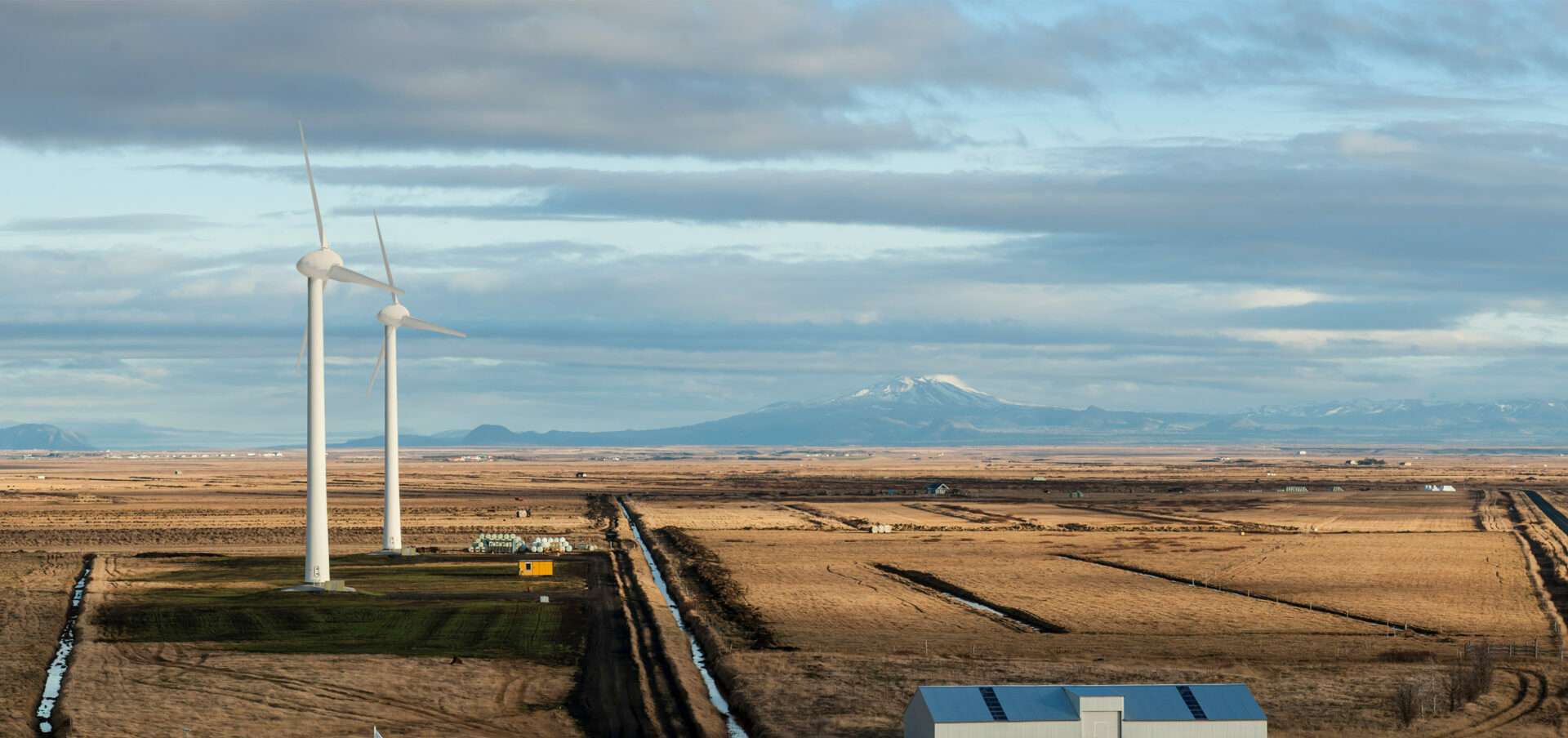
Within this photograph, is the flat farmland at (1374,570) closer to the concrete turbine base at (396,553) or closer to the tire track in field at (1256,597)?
the tire track in field at (1256,597)

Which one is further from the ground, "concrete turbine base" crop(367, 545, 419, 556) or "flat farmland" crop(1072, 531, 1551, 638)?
"concrete turbine base" crop(367, 545, 419, 556)

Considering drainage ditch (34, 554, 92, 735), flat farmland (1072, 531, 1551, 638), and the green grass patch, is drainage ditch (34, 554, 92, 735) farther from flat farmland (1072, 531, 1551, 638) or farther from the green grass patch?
flat farmland (1072, 531, 1551, 638)

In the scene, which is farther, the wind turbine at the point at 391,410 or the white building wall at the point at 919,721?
the wind turbine at the point at 391,410

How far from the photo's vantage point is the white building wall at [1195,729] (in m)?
41.7

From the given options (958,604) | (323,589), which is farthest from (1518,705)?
(323,589)

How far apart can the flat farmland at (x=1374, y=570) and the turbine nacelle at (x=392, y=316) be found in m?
54.8

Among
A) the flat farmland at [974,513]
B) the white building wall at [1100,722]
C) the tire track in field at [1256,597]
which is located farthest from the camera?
the flat farmland at [974,513]

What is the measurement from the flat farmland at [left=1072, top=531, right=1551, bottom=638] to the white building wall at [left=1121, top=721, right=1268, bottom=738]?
31087 mm

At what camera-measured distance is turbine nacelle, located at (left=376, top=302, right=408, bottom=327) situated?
104438 millimetres

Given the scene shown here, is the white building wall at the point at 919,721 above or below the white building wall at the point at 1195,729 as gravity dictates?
above

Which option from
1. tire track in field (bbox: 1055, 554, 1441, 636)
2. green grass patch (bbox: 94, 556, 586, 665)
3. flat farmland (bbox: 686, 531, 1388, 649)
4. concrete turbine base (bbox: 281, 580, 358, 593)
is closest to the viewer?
green grass patch (bbox: 94, 556, 586, 665)

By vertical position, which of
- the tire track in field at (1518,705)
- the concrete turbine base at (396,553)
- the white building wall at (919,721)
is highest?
the concrete turbine base at (396,553)

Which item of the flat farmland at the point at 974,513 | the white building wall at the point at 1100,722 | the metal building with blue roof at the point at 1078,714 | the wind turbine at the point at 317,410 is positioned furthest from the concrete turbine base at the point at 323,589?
the flat farmland at the point at 974,513

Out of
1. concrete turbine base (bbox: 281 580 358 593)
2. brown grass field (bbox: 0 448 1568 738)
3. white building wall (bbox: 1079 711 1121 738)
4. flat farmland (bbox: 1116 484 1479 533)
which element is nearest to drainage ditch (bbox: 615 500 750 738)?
brown grass field (bbox: 0 448 1568 738)
